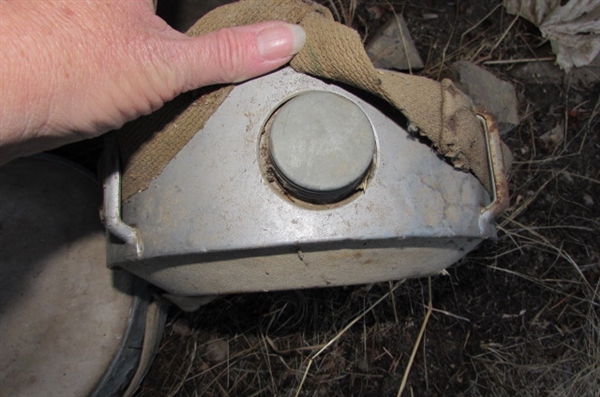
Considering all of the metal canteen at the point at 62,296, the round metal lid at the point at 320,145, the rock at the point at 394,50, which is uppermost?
the round metal lid at the point at 320,145

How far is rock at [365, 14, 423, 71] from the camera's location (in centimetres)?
176

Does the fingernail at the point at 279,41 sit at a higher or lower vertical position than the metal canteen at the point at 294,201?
higher

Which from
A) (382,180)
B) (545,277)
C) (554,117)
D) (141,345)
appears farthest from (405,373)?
(554,117)

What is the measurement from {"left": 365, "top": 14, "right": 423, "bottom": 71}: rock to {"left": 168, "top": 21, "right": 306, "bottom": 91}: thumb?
911 millimetres

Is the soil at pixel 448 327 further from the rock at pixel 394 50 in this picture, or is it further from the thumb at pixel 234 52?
the thumb at pixel 234 52

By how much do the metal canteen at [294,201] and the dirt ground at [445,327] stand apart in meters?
0.74

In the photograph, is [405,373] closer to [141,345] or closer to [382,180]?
[141,345]

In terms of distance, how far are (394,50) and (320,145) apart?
1.08m

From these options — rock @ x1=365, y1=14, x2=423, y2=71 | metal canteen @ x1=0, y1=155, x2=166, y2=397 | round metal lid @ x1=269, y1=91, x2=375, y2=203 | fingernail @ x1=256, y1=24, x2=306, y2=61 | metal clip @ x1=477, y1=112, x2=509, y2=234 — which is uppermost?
fingernail @ x1=256, y1=24, x2=306, y2=61

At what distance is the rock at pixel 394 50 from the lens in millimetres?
1763

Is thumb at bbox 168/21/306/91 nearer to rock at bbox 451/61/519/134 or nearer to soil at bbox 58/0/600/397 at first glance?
soil at bbox 58/0/600/397

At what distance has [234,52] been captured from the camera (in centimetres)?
88

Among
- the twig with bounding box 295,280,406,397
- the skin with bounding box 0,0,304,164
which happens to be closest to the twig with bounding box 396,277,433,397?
the twig with bounding box 295,280,406,397

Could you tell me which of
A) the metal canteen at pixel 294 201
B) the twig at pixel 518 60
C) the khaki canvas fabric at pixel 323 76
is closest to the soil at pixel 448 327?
the twig at pixel 518 60
